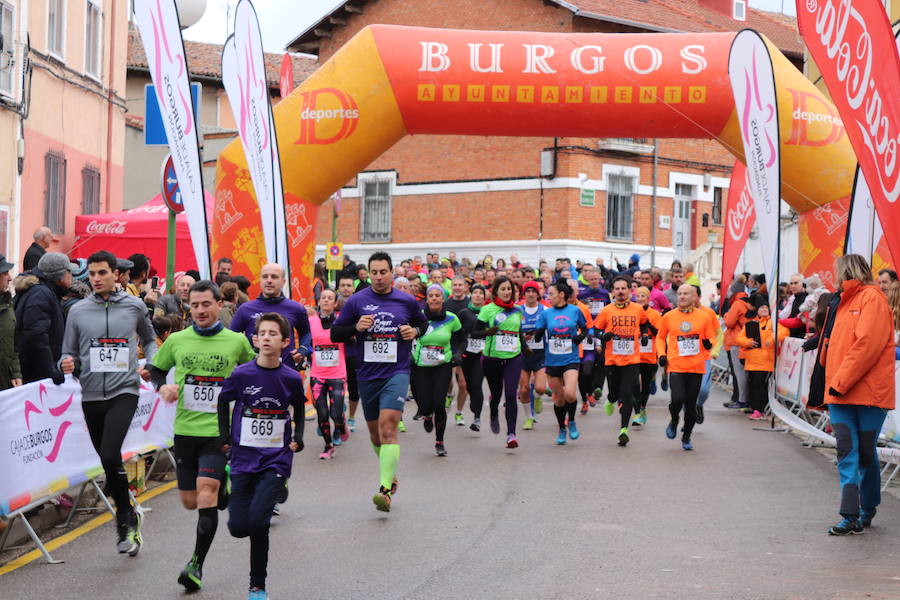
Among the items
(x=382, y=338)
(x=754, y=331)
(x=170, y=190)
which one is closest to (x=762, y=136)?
(x=754, y=331)

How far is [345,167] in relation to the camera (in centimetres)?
1808

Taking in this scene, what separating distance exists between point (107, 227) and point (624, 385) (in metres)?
10.9

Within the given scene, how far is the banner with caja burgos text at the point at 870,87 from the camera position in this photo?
8586 mm

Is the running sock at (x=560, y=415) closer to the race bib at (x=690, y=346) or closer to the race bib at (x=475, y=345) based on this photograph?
the race bib at (x=475, y=345)

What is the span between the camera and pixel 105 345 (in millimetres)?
8289

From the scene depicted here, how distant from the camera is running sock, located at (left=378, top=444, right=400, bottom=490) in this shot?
956cm

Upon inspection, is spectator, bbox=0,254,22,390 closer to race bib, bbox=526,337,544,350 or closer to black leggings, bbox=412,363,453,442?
black leggings, bbox=412,363,453,442

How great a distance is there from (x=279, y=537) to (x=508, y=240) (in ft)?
102

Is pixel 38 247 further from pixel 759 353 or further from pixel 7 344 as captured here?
pixel 759 353

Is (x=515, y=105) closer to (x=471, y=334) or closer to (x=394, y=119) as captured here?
(x=394, y=119)

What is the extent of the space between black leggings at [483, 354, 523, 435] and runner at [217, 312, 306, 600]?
699 cm

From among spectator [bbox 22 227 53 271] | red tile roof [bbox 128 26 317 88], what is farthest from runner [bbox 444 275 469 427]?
red tile roof [bbox 128 26 317 88]

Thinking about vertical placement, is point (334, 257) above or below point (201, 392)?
above

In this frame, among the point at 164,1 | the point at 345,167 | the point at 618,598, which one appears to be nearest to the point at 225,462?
the point at 618,598
